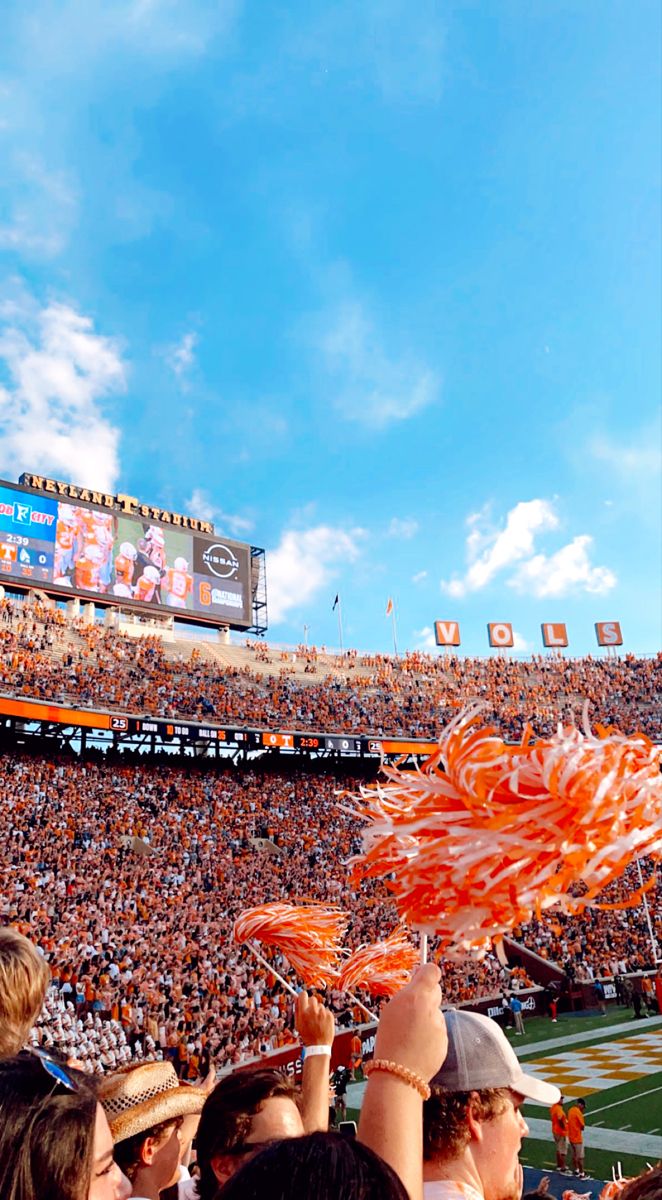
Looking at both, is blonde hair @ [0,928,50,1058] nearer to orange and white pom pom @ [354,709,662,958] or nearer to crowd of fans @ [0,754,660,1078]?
orange and white pom pom @ [354,709,662,958]

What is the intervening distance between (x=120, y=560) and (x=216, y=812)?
12242 mm

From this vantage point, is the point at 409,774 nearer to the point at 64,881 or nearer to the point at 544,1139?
the point at 544,1139

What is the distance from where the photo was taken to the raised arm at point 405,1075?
1530 millimetres

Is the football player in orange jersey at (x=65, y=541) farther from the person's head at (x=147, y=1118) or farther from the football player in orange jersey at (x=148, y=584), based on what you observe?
the person's head at (x=147, y=1118)

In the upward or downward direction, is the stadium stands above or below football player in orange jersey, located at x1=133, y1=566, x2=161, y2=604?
→ below

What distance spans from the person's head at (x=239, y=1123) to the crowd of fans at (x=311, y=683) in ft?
87.9

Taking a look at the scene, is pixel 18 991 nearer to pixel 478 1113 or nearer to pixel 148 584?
pixel 478 1113

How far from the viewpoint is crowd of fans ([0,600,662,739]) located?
30359 millimetres

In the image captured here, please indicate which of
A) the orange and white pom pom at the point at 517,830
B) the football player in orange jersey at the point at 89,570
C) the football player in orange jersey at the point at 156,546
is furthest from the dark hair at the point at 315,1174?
the football player in orange jersey at the point at 156,546

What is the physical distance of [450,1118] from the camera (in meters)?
2.10

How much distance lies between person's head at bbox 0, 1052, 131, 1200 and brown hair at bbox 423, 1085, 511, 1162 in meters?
0.87

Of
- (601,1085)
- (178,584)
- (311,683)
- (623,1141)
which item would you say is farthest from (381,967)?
(311,683)

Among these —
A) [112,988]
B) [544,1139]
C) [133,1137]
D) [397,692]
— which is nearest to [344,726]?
[397,692]

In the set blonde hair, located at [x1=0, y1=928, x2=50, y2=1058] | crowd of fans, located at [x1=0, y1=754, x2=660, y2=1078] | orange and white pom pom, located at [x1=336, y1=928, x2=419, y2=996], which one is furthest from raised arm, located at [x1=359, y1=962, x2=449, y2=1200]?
crowd of fans, located at [x1=0, y1=754, x2=660, y2=1078]
